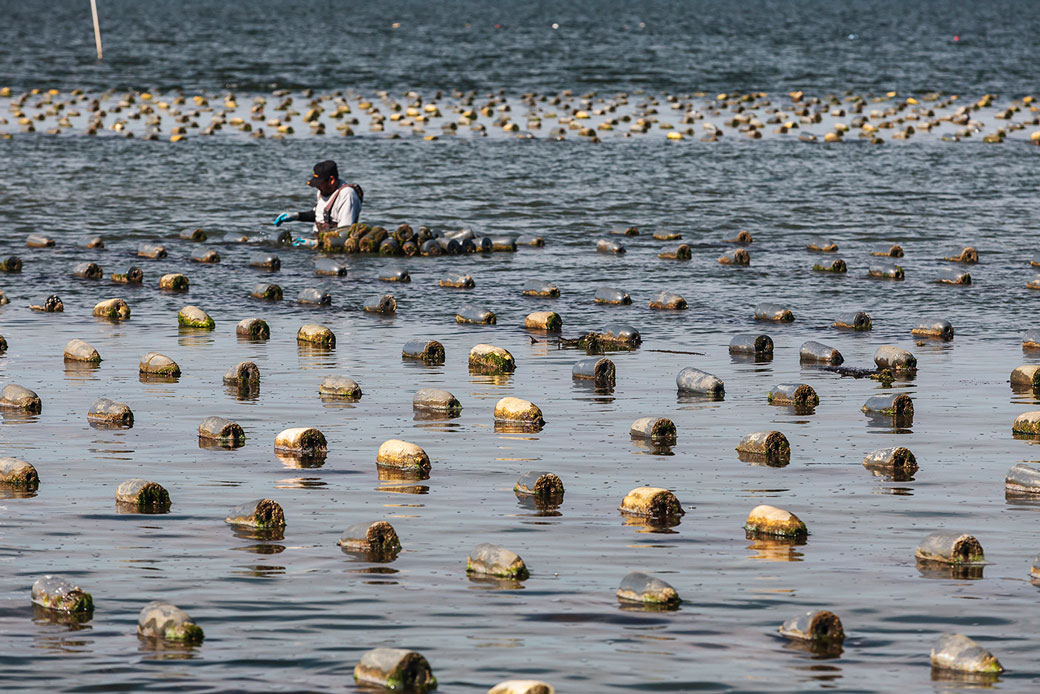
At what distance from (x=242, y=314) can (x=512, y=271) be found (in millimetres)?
4920

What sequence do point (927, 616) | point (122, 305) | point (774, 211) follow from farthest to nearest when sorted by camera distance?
point (774, 211)
point (122, 305)
point (927, 616)

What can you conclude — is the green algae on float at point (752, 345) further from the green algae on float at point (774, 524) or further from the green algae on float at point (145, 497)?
the green algae on float at point (145, 497)

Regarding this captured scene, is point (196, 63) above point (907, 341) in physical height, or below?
above

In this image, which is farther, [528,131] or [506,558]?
[528,131]

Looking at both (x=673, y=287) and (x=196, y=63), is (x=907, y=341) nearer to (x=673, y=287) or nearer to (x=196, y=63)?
(x=673, y=287)

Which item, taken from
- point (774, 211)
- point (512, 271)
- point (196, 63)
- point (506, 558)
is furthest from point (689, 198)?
point (196, 63)

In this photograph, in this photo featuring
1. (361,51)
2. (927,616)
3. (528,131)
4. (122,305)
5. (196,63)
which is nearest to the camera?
(927,616)

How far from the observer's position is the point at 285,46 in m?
88.3

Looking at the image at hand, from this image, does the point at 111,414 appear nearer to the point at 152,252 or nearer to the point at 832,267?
the point at 152,252

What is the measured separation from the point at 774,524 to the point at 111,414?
634 centimetres

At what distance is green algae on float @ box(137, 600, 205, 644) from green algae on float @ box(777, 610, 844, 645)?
3.12m

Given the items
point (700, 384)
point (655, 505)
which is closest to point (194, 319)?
point (700, 384)

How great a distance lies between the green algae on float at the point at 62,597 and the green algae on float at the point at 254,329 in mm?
9937

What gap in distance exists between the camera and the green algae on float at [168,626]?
8.55m
